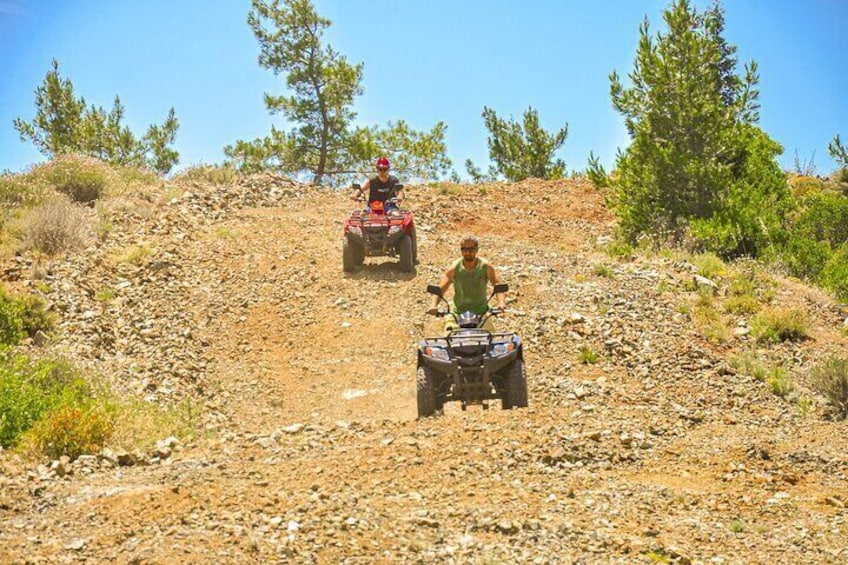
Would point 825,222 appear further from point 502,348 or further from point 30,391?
point 30,391

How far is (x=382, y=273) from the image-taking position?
19.2 metres

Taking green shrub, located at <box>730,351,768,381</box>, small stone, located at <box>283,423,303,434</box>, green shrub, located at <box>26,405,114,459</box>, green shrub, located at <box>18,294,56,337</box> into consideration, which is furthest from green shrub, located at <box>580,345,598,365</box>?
green shrub, located at <box>18,294,56,337</box>

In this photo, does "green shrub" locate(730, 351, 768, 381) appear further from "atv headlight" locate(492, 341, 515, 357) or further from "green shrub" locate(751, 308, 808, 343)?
"atv headlight" locate(492, 341, 515, 357)

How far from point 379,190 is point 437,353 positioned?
8608 mm

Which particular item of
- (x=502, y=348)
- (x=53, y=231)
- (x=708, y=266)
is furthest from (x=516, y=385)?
(x=53, y=231)

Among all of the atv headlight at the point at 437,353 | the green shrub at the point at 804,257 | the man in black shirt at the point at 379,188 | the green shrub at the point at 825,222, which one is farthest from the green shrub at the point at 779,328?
the green shrub at the point at 825,222

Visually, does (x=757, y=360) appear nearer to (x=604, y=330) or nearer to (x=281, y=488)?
(x=604, y=330)

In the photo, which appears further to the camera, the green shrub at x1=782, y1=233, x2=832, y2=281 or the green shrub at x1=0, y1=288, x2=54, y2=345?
the green shrub at x1=782, y1=233, x2=832, y2=281

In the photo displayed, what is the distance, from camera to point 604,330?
1611cm

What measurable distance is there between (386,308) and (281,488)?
8.86 m

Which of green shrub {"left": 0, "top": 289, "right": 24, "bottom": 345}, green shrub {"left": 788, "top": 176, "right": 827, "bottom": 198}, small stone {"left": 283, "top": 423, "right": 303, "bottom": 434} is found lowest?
small stone {"left": 283, "top": 423, "right": 303, "bottom": 434}

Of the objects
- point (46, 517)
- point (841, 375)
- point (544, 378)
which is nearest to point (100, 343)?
point (544, 378)

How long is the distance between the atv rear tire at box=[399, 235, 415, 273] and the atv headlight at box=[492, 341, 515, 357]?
8.53 metres

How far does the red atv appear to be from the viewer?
60.5ft
